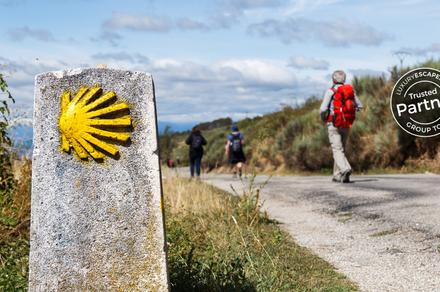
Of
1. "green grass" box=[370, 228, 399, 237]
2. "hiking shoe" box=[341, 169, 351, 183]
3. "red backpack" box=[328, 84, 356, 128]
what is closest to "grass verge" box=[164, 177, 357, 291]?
"green grass" box=[370, 228, 399, 237]

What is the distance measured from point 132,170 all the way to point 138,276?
25.3 inches

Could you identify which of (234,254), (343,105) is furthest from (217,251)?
(343,105)

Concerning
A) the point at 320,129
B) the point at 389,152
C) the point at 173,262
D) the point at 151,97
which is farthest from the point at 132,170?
the point at 320,129

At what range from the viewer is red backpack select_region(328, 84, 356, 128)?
43.8ft

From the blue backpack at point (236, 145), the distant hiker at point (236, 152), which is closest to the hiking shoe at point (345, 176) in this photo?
the distant hiker at point (236, 152)

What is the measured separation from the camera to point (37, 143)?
434 cm

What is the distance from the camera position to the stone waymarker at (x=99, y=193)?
427cm

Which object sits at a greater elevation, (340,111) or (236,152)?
(340,111)

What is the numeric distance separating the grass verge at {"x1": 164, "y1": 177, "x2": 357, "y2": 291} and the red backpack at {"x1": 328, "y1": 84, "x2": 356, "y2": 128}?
169 inches

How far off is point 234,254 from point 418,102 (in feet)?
40.0

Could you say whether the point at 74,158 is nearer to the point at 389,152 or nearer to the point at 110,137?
the point at 110,137

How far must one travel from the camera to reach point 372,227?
860 centimetres

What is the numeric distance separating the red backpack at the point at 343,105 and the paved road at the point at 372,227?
4.06ft

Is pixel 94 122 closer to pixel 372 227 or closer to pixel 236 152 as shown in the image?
pixel 372 227
